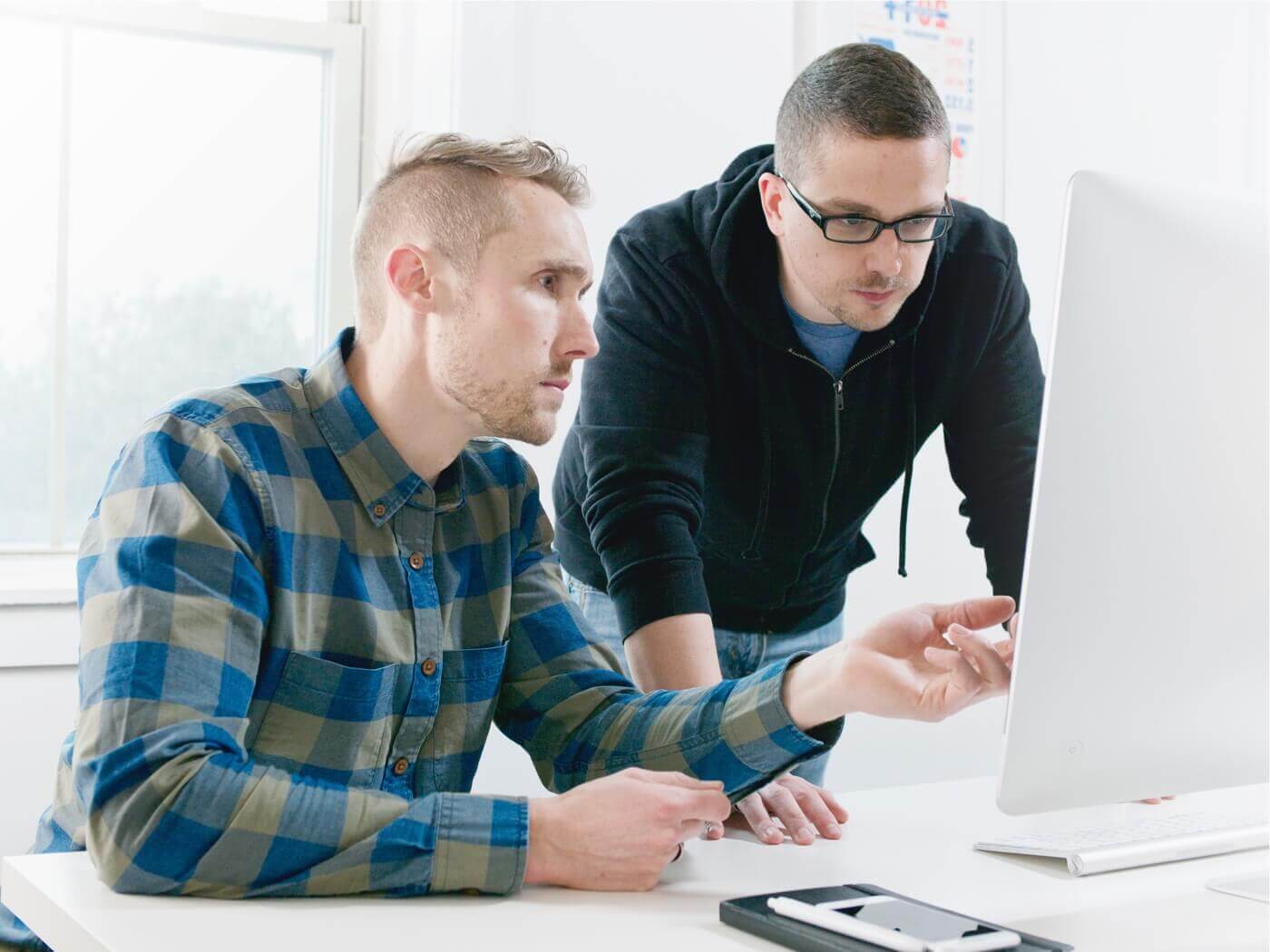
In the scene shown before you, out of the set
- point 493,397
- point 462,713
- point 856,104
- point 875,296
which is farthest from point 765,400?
point 462,713

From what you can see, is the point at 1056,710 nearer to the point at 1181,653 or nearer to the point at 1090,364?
the point at 1181,653

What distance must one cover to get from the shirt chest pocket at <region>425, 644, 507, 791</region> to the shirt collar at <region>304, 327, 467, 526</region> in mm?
145

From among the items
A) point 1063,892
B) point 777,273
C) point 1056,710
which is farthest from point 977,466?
point 1056,710

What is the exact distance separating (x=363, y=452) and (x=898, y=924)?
0.62 m

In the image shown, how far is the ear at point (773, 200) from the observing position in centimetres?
162

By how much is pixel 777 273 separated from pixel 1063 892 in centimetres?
86

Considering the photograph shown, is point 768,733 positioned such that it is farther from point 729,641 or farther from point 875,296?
point 729,641

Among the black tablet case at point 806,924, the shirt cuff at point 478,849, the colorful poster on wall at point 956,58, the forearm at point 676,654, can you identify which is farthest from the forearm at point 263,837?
the colorful poster on wall at point 956,58

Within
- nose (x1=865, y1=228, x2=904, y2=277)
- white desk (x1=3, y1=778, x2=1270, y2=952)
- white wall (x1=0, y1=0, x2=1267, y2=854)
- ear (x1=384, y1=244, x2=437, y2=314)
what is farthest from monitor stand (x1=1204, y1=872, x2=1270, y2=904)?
white wall (x1=0, y1=0, x2=1267, y2=854)

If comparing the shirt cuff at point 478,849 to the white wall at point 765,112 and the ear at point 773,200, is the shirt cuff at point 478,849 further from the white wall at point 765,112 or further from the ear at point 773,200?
the white wall at point 765,112

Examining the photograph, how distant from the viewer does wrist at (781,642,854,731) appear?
107 cm

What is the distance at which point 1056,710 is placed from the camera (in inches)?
34.4

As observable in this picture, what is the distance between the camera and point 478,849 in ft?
3.13

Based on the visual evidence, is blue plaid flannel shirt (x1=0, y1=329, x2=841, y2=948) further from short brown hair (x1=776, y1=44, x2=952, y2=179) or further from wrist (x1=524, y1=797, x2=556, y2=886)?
short brown hair (x1=776, y1=44, x2=952, y2=179)
